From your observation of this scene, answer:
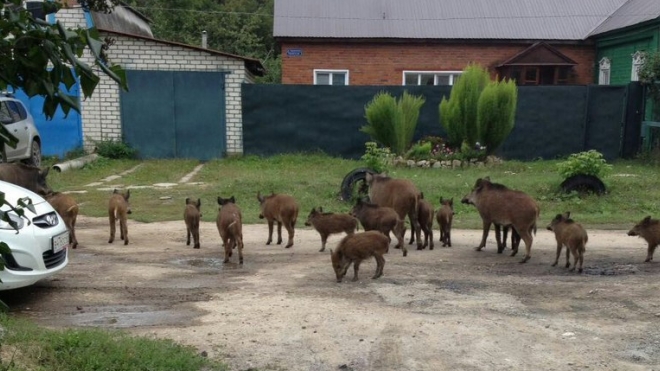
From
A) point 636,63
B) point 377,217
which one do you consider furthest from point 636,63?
point 377,217

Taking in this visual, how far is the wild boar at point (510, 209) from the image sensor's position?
354 inches

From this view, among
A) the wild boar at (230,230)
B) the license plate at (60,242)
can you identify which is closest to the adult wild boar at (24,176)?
the wild boar at (230,230)

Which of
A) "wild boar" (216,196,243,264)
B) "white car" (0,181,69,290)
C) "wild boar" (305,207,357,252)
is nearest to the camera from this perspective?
"white car" (0,181,69,290)

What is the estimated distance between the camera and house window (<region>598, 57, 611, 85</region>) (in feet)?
83.2

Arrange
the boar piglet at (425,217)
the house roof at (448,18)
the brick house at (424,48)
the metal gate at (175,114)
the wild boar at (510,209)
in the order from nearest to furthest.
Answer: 1. the wild boar at (510,209)
2. the boar piglet at (425,217)
3. the metal gate at (175,114)
4. the brick house at (424,48)
5. the house roof at (448,18)

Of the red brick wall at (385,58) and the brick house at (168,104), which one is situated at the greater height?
the red brick wall at (385,58)

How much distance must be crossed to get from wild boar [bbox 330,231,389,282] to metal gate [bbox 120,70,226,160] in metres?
13.6

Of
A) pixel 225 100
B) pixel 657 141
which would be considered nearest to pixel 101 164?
pixel 225 100

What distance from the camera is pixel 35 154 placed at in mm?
17656

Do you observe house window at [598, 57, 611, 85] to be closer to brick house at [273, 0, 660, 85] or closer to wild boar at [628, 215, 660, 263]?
brick house at [273, 0, 660, 85]

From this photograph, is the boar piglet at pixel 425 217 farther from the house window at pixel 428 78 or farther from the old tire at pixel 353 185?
the house window at pixel 428 78

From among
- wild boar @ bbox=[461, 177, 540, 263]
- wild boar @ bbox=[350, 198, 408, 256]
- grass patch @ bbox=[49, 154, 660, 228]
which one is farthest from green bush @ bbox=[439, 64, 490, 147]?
wild boar @ bbox=[350, 198, 408, 256]

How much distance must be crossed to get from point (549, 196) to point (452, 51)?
12954 millimetres

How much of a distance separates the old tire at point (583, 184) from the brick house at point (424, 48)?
1202cm
